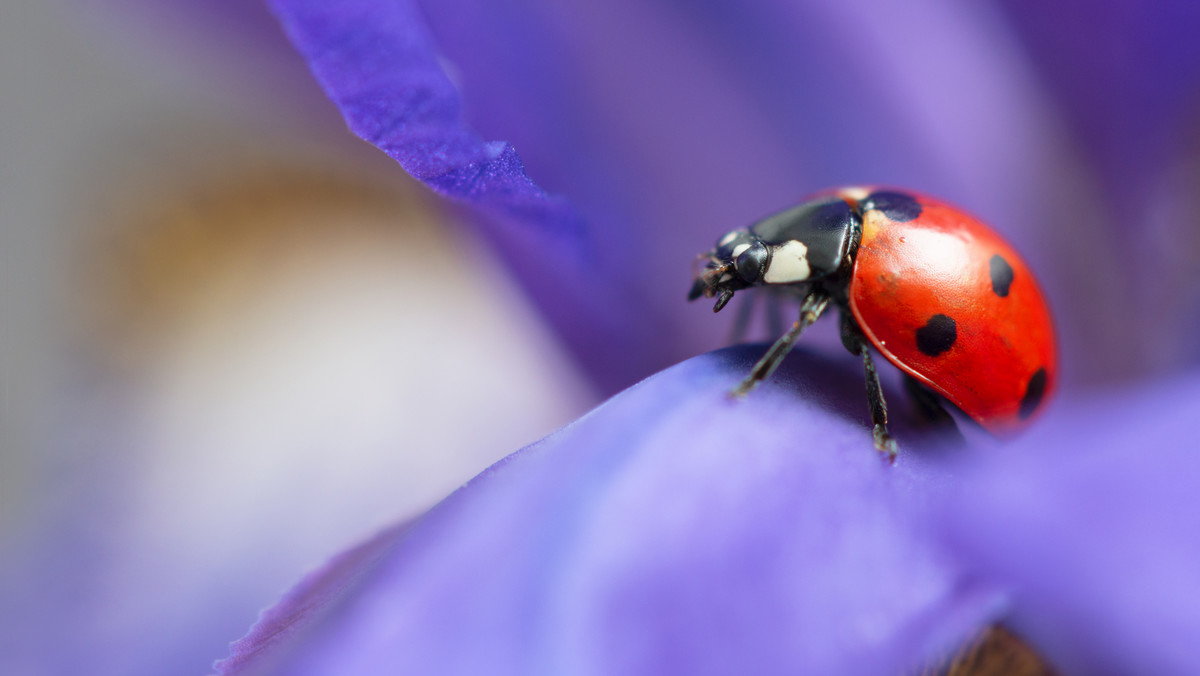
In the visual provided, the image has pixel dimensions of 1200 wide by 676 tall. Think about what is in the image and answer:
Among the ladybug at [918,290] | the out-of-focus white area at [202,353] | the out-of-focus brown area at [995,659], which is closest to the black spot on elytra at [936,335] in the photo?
the ladybug at [918,290]

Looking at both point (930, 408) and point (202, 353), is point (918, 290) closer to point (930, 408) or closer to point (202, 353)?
point (930, 408)

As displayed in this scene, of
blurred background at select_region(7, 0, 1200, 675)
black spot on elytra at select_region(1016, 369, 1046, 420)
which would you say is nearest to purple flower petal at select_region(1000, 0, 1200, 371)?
blurred background at select_region(7, 0, 1200, 675)

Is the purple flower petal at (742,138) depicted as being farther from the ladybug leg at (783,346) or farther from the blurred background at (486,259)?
the ladybug leg at (783,346)

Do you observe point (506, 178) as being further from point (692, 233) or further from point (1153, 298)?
point (1153, 298)

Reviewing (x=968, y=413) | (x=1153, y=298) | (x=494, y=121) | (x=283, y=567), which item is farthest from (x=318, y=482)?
(x=1153, y=298)

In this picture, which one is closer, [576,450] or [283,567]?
[576,450]

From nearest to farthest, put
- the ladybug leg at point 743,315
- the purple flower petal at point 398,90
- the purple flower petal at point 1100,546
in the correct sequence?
the purple flower petal at point 1100,546, the purple flower petal at point 398,90, the ladybug leg at point 743,315

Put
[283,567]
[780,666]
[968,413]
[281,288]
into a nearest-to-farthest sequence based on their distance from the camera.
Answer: [780,666]
[968,413]
[283,567]
[281,288]
